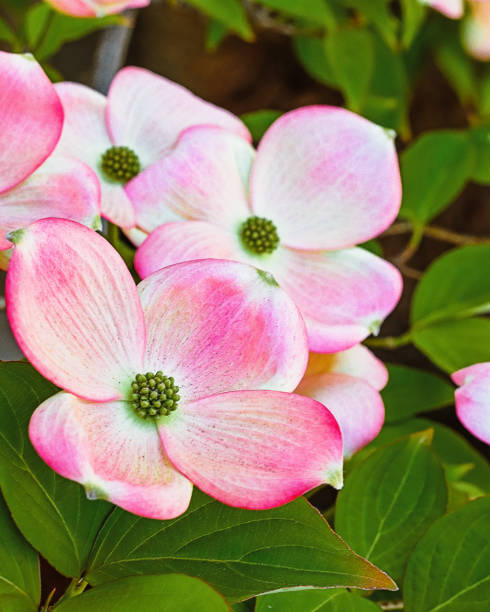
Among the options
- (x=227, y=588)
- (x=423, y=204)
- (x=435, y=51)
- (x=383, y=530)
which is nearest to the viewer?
(x=227, y=588)

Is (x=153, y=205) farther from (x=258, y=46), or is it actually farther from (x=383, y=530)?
(x=258, y=46)

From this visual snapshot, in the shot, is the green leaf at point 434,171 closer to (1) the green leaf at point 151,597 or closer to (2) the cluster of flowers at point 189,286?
(2) the cluster of flowers at point 189,286

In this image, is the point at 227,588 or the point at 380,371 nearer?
the point at 227,588

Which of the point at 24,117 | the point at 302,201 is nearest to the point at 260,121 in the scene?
the point at 302,201

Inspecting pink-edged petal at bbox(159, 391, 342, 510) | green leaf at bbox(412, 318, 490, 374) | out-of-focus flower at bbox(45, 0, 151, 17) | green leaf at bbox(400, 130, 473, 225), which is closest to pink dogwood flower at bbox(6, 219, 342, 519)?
pink-edged petal at bbox(159, 391, 342, 510)

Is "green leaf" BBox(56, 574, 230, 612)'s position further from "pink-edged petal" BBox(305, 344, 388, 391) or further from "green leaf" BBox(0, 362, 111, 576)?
"pink-edged petal" BBox(305, 344, 388, 391)

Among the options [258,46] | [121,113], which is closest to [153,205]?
[121,113]
